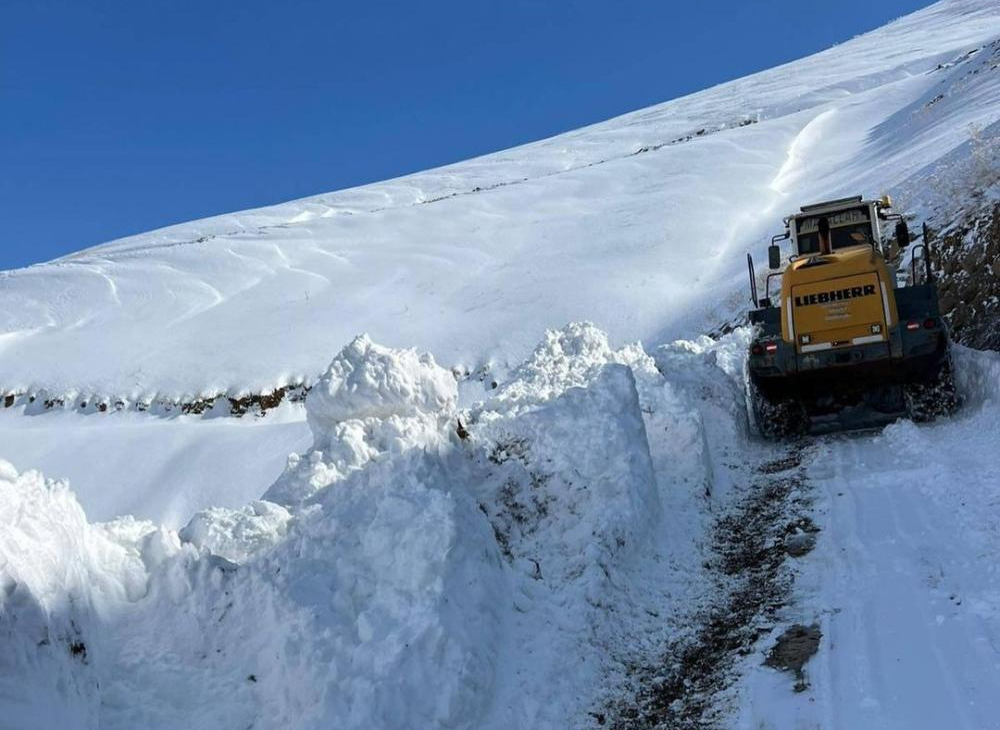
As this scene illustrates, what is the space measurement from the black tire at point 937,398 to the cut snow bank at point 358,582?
4522mm

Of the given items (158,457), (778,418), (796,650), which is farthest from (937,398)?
(158,457)

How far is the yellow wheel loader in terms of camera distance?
982cm

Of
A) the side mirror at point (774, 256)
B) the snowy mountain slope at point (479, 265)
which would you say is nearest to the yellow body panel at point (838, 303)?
the side mirror at point (774, 256)

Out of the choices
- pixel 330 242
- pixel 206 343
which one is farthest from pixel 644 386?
pixel 330 242

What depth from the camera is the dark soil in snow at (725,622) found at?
4512 mm

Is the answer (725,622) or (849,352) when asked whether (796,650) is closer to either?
(725,622)

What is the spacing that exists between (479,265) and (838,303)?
1810 centimetres

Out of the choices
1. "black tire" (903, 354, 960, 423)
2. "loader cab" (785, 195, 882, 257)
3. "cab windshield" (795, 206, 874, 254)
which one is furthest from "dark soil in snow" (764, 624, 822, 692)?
"cab windshield" (795, 206, 874, 254)

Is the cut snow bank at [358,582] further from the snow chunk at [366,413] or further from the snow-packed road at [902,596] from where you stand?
the snow-packed road at [902,596]

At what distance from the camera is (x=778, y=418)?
1062 centimetres

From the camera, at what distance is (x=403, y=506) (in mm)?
5188

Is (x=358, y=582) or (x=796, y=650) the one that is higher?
(x=358, y=582)

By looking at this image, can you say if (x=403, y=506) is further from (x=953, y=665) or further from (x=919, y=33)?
(x=919, y=33)

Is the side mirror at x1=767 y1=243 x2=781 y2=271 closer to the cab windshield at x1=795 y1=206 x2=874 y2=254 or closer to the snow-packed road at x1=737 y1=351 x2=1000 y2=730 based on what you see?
the cab windshield at x1=795 y1=206 x2=874 y2=254
